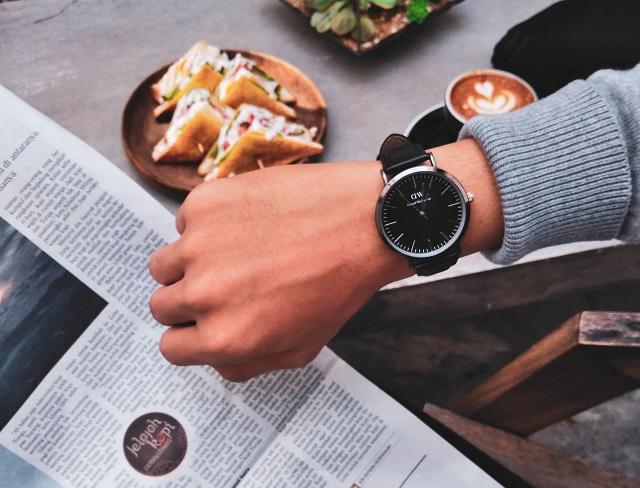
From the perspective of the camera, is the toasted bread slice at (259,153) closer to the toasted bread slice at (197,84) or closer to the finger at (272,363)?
the toasted bread slice at (197,84)

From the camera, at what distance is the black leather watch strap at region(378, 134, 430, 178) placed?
0.50 meters

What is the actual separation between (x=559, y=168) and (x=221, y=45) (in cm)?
59

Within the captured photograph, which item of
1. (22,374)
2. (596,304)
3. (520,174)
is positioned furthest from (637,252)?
(22,374)

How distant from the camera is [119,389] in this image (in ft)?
1.94

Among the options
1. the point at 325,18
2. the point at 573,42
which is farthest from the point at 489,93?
the point at 325,18

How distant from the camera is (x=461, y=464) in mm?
570

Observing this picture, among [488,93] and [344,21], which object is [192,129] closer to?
[344,21]

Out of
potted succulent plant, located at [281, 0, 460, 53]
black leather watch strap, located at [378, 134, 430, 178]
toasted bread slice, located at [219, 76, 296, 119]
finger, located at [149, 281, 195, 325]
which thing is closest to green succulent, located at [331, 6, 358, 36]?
potted succulent plant, located at [281, 0, 460, 53]

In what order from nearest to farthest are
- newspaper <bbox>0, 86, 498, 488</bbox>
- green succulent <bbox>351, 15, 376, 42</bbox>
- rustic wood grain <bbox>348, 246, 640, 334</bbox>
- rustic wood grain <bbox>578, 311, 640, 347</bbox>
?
1. rustic wood grain <bbox>578, 311, 640, 347</bbox>
2. newspaper <bbox>0, 86, 498, 488</bbox>
3. rustic wood grain <bbox>348, 246, 640, 334</bbox>
4. green succulent <bbox>351, 15, 376, 42</bbox>

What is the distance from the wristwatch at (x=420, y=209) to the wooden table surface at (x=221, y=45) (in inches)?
12.1

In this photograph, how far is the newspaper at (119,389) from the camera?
58cm

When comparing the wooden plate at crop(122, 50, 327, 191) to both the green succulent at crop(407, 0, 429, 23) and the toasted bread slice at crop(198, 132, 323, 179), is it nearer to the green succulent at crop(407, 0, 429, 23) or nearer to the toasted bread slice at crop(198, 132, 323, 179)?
the toasted bread slice at crop(198, 132, 323, 179)

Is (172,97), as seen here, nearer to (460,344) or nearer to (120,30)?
(120,30)

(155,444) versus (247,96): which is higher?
(247,96)
